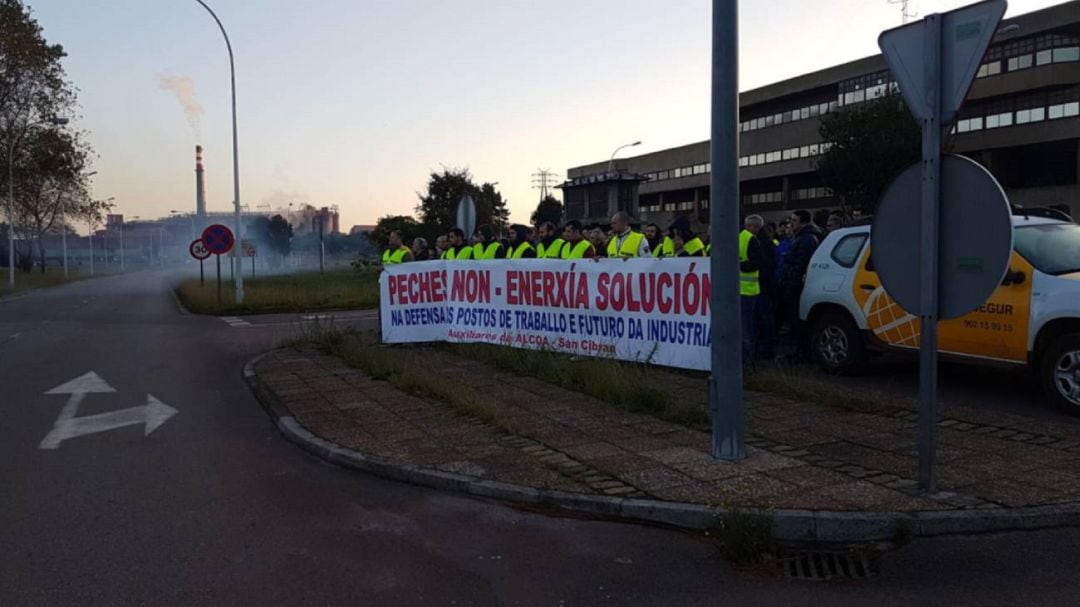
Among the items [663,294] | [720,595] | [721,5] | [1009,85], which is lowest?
[720,595]

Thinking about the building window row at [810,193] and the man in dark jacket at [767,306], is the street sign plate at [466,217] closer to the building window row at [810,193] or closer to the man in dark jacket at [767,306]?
the man in dark jacket at [767,306]

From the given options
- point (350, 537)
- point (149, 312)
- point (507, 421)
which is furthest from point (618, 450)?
point (149, 312)

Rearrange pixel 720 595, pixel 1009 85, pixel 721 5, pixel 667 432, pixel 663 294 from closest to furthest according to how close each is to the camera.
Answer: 1. pixel 720 595
2. pixel 721 5
3. pixel 667 432
4. pixel 663 294
5. pixel 1009 85

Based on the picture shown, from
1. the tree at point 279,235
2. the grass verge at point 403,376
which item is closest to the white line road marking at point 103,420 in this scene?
the grass verge at point 403,376

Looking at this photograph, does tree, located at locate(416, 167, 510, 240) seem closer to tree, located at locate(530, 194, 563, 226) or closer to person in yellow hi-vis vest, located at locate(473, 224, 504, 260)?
person in yellow hi-vis vest, located at locate(473, 224, 504, 260)

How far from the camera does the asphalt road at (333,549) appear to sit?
3957 mm

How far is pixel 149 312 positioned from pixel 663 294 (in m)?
19.5

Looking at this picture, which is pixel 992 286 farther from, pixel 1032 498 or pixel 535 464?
pixel 535 464

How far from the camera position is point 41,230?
59.6 m

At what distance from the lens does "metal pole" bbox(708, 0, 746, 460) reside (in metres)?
5.73

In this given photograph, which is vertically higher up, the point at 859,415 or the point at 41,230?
the point at 41,230

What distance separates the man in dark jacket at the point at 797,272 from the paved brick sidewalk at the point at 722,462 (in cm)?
240

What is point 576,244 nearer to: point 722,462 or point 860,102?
point 722,462

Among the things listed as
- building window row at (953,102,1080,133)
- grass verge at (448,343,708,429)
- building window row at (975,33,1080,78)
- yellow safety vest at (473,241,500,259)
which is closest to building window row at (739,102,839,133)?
building window row at (953,102,1080,133)
